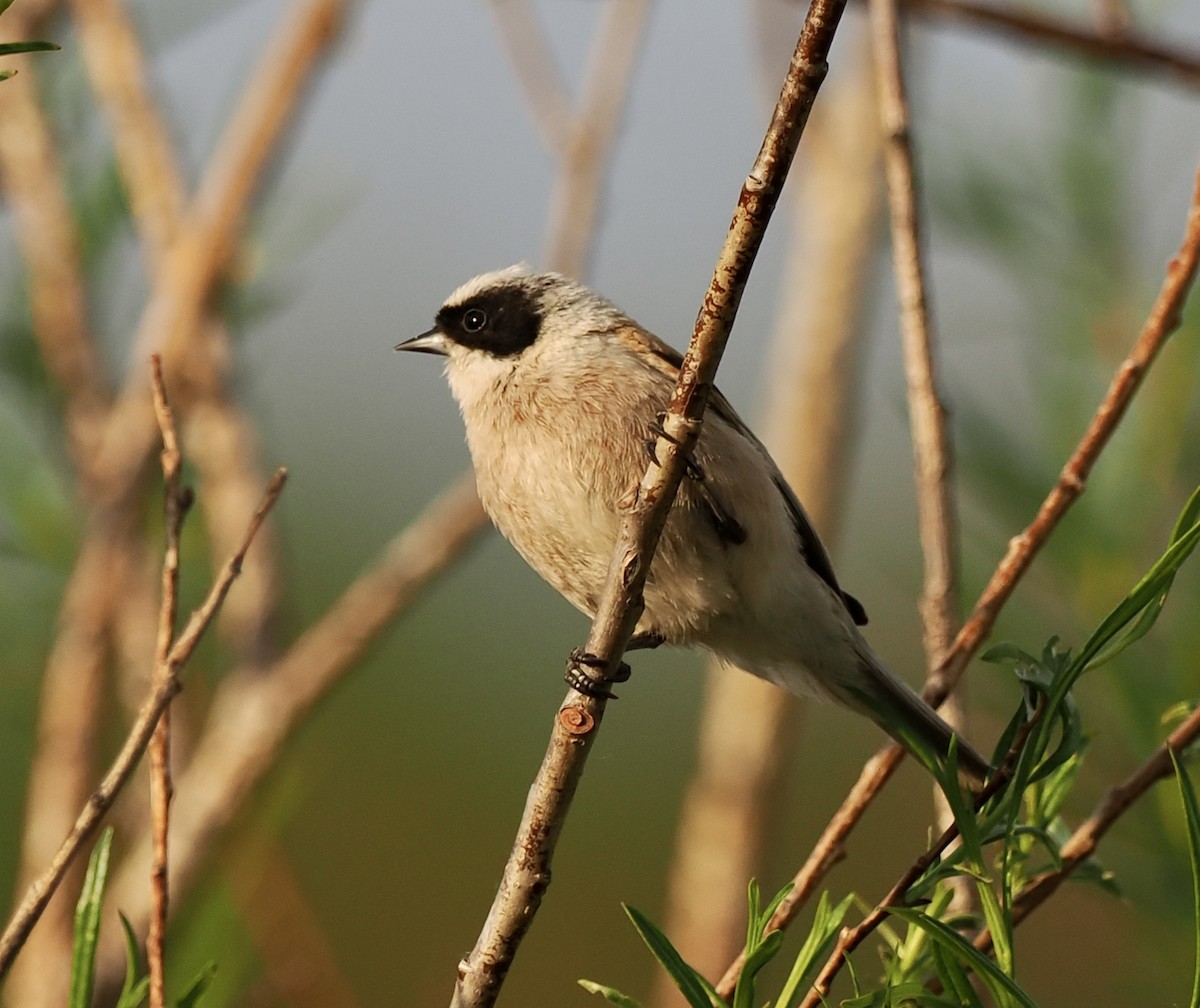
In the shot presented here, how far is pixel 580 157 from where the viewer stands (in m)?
3.19

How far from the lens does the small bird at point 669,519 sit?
2664 mm

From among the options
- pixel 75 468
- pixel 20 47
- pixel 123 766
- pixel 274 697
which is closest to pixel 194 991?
pixel 123 766

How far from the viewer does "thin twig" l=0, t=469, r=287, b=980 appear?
1142 mm

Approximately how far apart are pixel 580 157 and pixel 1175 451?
1.48 metres

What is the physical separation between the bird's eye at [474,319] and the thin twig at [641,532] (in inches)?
78.1

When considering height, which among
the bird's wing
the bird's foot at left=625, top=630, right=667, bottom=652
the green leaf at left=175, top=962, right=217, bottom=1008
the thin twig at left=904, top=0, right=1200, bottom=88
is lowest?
the green leaf at left=175, top=962, right=217, bottom=1008

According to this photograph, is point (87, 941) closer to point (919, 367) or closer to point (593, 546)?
point (919, 367)

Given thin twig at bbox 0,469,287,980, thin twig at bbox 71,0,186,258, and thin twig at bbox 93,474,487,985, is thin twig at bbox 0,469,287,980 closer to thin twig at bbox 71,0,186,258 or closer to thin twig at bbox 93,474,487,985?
thin twig at bbox 93,474,487,985

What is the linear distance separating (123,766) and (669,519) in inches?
60.7

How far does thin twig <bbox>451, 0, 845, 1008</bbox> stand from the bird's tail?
0.26 metres

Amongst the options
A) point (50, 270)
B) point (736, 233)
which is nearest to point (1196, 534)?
point (736, 233)

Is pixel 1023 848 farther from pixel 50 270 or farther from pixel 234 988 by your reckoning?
pixel 50 270

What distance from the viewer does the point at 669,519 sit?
2668 millimetres

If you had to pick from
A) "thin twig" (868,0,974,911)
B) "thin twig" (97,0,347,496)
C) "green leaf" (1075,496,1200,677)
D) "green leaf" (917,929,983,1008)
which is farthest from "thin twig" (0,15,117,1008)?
"green leaf" (1075,496,1200,677)
